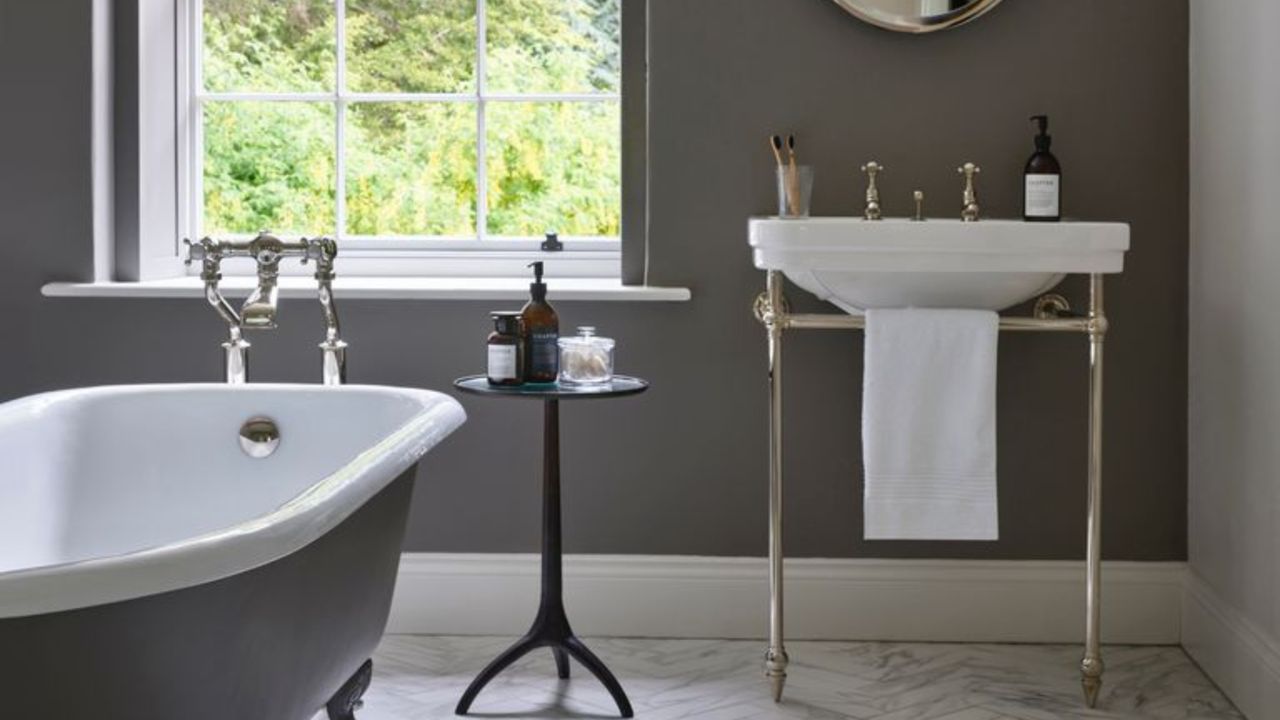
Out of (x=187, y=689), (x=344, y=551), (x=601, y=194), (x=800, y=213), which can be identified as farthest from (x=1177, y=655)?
(x=187, y=689)

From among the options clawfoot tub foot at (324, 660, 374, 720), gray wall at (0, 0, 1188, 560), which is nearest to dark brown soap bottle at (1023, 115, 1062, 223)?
gray wall at (0, 0, 1188, 560)

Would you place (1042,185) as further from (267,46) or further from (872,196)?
(267,46)

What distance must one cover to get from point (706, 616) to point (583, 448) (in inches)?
17.6

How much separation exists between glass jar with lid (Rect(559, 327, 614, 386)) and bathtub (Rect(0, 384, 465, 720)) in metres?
0.29

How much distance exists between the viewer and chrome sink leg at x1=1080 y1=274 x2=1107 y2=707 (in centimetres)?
308

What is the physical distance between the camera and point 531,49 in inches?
151

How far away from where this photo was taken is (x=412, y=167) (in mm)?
3877

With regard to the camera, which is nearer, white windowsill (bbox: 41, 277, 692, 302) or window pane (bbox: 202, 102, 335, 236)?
white windowsill (bbox: 41, 277, 692, 302)

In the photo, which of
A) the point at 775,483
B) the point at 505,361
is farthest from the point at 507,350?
the point at 775,483

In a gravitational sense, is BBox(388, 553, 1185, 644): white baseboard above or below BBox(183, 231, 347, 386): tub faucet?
below

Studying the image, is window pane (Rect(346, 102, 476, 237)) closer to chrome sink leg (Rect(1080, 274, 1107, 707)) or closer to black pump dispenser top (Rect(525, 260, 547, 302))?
black pump dispenser top (Rect(525, 260, 547, 302))

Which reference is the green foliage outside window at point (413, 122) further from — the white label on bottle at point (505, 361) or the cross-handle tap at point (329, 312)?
the white label on bottle at point (505, 361)

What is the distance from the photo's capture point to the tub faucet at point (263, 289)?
3184 mm

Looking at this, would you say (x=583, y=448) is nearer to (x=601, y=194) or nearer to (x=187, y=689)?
(x=601, y=194)
